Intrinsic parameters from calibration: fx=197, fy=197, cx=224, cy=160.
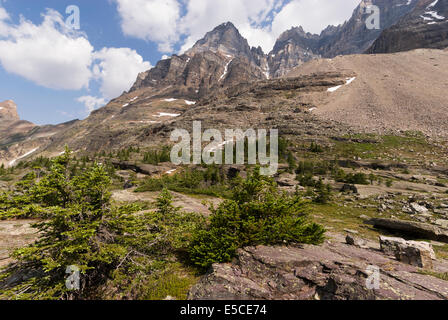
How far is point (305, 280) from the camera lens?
5.41 m

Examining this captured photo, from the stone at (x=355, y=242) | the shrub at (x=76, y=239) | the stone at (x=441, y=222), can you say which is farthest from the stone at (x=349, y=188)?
the shrub at (x=76, y=239)

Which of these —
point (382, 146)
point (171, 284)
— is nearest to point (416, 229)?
→ point (171, 284)

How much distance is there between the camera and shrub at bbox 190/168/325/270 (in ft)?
21.9

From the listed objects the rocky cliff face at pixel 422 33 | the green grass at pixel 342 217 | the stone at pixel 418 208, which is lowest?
the green grass at pixel 342 217

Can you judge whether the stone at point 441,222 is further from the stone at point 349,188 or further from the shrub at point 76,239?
the shrub at point 76,239

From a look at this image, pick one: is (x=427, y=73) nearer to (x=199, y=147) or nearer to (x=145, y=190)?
(x=199, y=147)

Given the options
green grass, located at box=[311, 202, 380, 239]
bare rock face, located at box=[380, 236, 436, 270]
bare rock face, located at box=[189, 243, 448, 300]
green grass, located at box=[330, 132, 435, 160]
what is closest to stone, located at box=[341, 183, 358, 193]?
green grass, located at box=[311, 202, 380, 239]

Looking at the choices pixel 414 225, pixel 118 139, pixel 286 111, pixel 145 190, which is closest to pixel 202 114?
pixel 286 111

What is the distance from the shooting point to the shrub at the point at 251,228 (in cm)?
667

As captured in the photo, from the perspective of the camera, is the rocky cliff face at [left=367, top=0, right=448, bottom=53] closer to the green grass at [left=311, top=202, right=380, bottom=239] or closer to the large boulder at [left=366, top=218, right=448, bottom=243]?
the green grass at [left=311, top=202, right=380, bottom=239]

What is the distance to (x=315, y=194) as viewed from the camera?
24.8 meters

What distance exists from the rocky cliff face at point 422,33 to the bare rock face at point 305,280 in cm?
18777

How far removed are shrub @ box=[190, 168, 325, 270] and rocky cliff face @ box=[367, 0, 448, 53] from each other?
615ft
